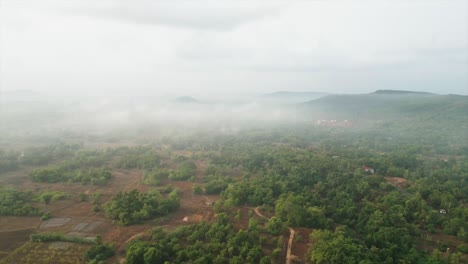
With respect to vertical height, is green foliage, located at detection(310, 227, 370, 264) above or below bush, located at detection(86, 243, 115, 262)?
above

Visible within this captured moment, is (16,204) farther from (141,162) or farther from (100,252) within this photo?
(141,162)

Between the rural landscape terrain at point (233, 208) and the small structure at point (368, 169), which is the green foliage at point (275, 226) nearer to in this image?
the rural landscape terrain at point (233, 208)

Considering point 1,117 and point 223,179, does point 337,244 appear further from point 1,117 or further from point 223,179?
point 1,117

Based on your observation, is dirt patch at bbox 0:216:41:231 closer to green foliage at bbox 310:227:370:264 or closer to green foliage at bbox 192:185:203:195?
green foliage at bbox 192:185:203:195

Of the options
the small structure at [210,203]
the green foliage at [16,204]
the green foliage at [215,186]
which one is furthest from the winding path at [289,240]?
the green foliage at [16,204]

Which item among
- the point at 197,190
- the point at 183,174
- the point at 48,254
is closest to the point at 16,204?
the point at 48,254

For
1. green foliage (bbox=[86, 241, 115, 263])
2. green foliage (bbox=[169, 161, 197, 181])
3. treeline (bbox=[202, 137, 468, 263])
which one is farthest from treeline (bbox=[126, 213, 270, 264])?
green foliage (bbox=[169, 161, 197, 181])
